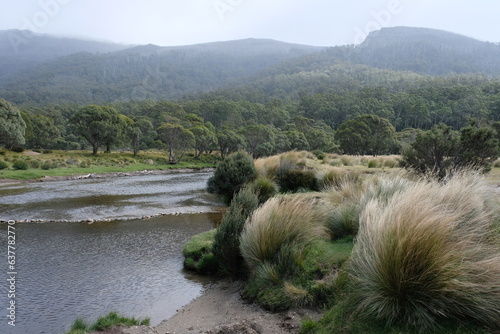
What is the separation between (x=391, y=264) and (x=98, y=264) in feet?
25.6

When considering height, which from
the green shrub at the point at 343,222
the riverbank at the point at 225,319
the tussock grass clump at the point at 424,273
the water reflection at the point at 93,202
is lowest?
the water reflection at the point at 93,202

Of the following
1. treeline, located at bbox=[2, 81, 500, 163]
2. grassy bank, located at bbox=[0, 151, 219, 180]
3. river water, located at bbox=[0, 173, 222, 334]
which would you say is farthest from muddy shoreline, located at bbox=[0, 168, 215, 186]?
river water, located at bbox=[0, 173, 222, 334]

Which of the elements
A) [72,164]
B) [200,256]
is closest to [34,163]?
[72,164]

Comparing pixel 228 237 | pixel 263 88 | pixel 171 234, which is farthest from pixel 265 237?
pixel 263 88

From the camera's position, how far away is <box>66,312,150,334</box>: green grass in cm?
553

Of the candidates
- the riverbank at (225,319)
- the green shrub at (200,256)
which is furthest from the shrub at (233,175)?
the riverbank at (225,319)

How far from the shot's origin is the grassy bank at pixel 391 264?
3.81 m

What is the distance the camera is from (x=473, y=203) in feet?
18.6

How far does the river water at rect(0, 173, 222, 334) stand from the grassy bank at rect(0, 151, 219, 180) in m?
16.0

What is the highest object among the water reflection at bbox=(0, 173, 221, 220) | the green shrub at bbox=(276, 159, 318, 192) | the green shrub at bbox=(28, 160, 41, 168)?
→ the green shrub at bbox=(276, 159, 318, 192)

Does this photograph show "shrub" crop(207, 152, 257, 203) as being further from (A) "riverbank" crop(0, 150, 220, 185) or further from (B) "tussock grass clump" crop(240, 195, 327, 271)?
(A) "riverbank" crop(0, 150, 220, 185)

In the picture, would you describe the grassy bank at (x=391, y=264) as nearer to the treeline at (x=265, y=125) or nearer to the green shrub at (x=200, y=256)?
the green shrub at (x=200, y=256)

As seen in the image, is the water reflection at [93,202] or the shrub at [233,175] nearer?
the water reflection at [93,202]

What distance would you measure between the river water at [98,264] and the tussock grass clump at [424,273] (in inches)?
158
